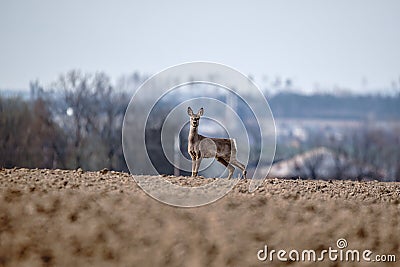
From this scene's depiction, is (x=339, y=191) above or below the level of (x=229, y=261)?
above

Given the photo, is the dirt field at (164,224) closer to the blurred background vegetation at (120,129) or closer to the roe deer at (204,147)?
the roe deer at (204,147)

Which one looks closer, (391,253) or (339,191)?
(391,253)

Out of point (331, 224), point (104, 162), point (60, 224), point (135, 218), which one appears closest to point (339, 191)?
point (331, 224)

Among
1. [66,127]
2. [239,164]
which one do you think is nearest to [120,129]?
[66,127]

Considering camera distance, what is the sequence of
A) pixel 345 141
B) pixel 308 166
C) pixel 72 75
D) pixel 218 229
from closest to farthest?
1. pixel 218 229
2. pixel 72 75
3. pixel 308 166
4. pixel 345 141

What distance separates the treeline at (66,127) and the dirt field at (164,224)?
116ft

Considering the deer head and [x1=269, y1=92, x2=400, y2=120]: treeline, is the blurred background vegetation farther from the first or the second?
the deer head

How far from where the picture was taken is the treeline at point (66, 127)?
56.4 metres

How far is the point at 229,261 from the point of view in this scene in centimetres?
1480

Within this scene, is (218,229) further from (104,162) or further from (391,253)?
(104,162)

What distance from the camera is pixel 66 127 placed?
209 feet

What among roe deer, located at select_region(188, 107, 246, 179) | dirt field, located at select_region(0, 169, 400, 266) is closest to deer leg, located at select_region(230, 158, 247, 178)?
roe deer, located at select_region(188, 107, 246, 179)

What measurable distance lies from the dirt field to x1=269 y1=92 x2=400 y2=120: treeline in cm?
8390

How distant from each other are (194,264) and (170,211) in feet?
4.28
